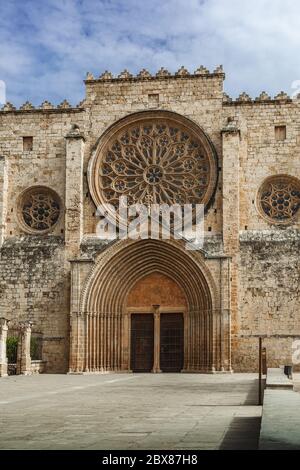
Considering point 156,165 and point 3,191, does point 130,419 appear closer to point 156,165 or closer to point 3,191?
point 156,165

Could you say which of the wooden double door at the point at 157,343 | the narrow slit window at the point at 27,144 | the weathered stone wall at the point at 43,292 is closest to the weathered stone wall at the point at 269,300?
the wooden double door at the point at 157,343

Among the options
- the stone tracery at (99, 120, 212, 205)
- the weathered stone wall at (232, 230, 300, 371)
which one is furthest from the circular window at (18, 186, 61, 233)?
the weathered stone wall at (232, 230, 300, 371)

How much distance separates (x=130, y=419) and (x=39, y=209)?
18576 mm

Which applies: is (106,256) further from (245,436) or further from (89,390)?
(245,436)

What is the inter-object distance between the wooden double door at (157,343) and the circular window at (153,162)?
13.4 feet

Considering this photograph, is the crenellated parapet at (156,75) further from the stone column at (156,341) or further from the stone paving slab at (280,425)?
the stone paving slab at (280,425)

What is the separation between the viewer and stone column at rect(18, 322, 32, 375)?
76.7 ft

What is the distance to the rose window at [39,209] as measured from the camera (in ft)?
87.8

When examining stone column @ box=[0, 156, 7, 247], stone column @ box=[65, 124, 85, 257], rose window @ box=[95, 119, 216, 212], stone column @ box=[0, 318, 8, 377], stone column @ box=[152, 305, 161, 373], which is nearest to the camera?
stone column @ box=[0, 318, 8, 377]

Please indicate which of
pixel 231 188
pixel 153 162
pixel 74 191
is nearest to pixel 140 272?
pixel 74 191

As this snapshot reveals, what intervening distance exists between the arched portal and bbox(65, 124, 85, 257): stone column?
1.36 m

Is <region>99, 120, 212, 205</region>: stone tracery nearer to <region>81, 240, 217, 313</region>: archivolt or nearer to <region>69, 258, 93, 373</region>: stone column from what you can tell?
<region>81, 240, 217, 313</region>: archivolt

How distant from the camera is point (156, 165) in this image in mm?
26297

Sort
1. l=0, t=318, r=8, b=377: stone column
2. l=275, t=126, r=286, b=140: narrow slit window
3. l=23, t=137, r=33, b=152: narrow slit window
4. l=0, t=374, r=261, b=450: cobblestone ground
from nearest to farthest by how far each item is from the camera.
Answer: l=0, t=374, r=261, b=450: cobblestone ground, l=0, t=318, r=8, b=377: stone column, l=275, t=126, r=286, b=140: narrow slit window, l=23, t=137, r=33, b=152: narrow slit window
